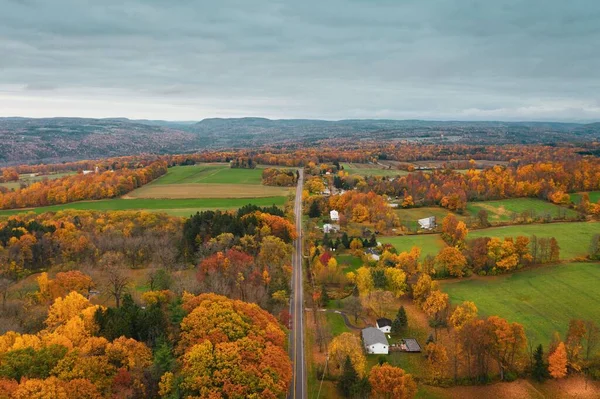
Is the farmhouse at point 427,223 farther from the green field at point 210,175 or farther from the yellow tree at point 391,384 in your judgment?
the green field at point 210,175

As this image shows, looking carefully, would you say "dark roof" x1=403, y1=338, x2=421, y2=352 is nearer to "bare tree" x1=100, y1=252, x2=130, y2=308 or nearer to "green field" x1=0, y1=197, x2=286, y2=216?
"bare tree" x1=100, y1=252, x2=130, y2=308

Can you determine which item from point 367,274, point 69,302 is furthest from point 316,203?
point 69,302

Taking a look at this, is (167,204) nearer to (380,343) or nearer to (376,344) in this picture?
(376,344)

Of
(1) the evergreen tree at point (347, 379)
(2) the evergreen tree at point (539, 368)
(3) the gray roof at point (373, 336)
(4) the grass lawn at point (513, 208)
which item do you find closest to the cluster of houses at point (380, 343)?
(3) the gray roof at point (373, 336)

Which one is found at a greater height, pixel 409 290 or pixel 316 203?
pixel 316 203

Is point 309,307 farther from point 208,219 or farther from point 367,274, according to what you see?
point 208,219

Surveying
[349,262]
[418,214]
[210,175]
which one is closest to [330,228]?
Result: [349,262]
